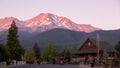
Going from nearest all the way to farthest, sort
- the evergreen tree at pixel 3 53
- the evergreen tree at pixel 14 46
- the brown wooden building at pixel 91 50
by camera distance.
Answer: the evergreen tree at pixel 3 53
the evergreen tree at pixel 14 46
the brown wooden building at pixel 91 50

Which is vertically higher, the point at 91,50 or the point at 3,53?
the point at 91,50

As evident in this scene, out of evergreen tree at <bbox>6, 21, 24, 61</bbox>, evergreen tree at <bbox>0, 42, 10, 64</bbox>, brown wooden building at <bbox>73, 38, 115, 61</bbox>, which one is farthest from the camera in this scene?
brown wooden building at <bbox>73, 38, 115, 61</bbox>

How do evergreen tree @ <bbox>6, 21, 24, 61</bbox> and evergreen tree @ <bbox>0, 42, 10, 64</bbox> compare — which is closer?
evergreen tree @ <bbox>0, 42, 10, 64</bbox>

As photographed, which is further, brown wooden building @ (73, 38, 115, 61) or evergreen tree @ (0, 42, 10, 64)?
brown wooden building @ (73, 38, 115, 61)

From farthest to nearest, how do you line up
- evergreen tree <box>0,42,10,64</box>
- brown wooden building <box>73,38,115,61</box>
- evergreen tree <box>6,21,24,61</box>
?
brown wooden building <box>73,38,115,61</box> < evergreen tree <box>6,21,24,61</box> < evergreen tree <box>0,42,10,64</box>

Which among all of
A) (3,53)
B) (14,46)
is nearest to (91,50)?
(14,46)

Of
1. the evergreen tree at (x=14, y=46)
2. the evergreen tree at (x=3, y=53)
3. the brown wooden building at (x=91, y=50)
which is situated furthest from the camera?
the brown wooden building at (x=91, y=50)

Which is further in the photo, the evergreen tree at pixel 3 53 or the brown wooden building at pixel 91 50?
the brown wooden building at pixel 91 50

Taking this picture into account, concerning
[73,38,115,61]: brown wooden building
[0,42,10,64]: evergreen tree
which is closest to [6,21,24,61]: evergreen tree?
[0,42,10,64]: evergreen tree

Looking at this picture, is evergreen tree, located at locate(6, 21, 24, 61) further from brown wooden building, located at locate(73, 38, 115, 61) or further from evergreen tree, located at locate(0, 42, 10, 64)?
brown wooden building, located at locate(73, 38, 115, 61)

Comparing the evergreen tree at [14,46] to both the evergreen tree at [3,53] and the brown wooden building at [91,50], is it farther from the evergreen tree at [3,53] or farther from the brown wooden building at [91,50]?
the brown wooden building at [91,50]

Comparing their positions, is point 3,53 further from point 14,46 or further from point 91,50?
point 91,50

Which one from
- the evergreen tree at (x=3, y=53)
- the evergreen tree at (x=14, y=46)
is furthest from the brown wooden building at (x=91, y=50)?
the evergreen tree at (x=3, y=53)

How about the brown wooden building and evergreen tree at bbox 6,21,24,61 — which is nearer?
evergreen tree at bbox 6,21,24,61
